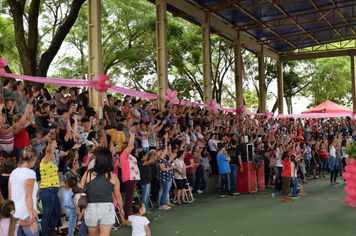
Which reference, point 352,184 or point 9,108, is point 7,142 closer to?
point 9,108

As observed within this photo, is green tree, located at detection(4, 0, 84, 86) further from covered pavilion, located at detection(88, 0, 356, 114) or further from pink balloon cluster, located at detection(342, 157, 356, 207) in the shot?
pink balloon cluster, located at detection(342, 157, 356, 207)

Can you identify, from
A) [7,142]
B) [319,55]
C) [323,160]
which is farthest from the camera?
[319,55]

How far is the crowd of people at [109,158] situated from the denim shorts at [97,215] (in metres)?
0.01

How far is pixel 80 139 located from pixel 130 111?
279cm

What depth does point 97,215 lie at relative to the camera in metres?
4.24

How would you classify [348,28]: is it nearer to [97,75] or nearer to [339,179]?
[339,179]

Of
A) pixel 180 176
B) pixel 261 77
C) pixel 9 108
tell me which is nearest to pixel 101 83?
pixel 9 108

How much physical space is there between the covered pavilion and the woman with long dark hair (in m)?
6.39

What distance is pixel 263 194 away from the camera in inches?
459

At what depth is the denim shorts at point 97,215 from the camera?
13.9 feet

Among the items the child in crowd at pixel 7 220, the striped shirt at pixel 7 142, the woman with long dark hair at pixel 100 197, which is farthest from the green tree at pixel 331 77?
the child in crowd at pixel 7 220

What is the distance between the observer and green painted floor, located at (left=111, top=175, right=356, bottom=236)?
700cm

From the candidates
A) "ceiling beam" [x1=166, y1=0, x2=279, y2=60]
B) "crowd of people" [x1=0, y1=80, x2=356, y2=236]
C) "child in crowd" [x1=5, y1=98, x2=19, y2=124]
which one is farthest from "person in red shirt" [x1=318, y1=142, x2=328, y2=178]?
"child in crowd" [x1=5, y1=98, x2=19, y2=124]

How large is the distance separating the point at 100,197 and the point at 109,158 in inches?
18.8
